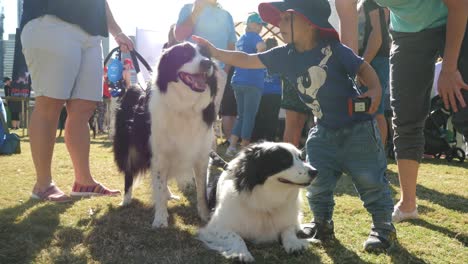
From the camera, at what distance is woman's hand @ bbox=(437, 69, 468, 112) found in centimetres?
181

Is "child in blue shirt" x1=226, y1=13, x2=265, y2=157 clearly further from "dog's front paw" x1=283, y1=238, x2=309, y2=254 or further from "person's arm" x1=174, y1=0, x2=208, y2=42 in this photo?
"dog's front paw" x1=283, y1=238, x2=309, y2=254

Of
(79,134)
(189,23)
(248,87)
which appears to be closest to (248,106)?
(248,87)

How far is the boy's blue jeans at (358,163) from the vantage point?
228cm

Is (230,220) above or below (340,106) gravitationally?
below

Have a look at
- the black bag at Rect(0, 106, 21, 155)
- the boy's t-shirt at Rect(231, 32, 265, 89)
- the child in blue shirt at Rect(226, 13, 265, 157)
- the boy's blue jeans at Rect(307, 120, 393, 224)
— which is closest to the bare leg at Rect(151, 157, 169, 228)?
the boy's blue jeans at Rect(307, 120, 393, 224)

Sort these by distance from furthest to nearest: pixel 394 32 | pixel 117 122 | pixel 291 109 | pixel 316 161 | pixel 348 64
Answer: pixel 291 109, pixel 117 122, pixel 394 32, pixel 316 161, pixel 348 64

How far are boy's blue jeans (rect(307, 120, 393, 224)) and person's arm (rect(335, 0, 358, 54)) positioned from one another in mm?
622

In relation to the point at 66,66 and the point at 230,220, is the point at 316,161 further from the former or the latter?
the point at 66,66

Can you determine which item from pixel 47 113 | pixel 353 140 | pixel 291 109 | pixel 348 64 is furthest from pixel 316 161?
pixel 47 113

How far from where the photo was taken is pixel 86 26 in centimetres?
317

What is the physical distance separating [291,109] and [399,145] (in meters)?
1.45

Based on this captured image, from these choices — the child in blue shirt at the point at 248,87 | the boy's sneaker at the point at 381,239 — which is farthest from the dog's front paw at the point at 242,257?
the child in blue shirt at the point at 248,87

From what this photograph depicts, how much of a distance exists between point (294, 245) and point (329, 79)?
2.92ft

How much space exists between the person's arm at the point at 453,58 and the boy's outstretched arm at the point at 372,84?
1.05 ft
